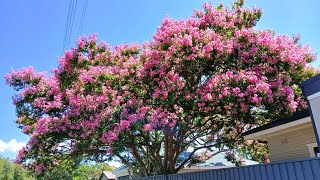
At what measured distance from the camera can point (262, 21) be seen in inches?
440

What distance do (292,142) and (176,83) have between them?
13.0ft

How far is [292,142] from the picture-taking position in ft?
32.0

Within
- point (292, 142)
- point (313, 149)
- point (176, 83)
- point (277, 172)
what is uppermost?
point (176, 83)

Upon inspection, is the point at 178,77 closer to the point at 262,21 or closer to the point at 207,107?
the point at 207,107

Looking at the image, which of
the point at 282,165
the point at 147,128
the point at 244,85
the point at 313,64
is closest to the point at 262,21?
the point at 313,64

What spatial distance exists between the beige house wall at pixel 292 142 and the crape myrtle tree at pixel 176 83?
24.3 inches

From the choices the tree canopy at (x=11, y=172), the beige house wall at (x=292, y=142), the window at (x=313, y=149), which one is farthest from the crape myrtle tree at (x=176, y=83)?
the tree canopy at (x=11, y=172)

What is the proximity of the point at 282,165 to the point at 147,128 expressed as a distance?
4.42 m

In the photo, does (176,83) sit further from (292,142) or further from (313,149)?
(313,149)

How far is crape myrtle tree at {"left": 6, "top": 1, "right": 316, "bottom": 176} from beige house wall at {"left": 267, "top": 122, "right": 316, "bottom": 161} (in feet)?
2.02

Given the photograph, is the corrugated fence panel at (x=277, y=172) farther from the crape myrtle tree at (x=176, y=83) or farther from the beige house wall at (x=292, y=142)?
the beige house wall at (x=292, y=142)

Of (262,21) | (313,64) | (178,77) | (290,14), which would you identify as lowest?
(178,77)

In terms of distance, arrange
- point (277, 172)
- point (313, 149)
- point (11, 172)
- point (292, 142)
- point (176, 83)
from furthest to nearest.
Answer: point (11, 172) → point (292, 142) → point (176, 83) → point (313, 149) → point (277, 172)

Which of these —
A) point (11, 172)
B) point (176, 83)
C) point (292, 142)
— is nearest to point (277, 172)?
point (176, 83)
